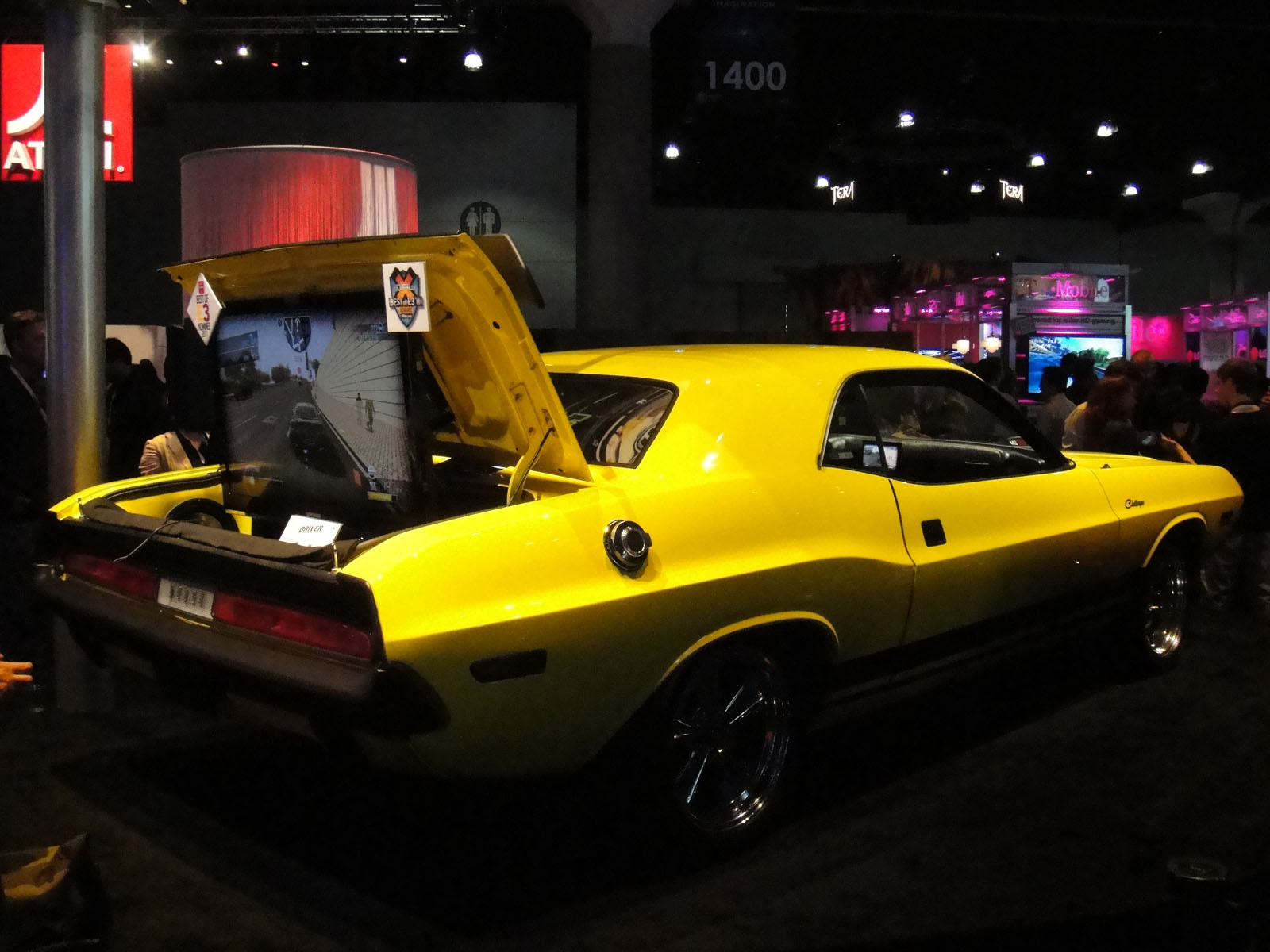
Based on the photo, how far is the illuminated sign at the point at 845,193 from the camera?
14.0 meters

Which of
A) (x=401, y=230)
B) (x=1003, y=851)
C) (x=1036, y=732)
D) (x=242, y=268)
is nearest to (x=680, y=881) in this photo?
(x=1003, y=851)

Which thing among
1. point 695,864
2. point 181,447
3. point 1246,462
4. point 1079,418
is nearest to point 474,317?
point 695,864

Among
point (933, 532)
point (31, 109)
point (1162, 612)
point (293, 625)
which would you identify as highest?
point (31, 109)

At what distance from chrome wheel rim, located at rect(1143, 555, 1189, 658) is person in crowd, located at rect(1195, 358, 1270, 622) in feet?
3.23

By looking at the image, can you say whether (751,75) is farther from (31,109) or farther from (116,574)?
(116,574)

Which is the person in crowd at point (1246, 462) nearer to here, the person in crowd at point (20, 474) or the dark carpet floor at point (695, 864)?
the dark carpet floor at point (695, 864)

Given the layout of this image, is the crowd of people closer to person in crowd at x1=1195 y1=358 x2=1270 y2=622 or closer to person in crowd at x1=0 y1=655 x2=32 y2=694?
person in crowd at x1=0 y1=655 x2=32 y2=694

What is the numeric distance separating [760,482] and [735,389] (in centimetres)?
34

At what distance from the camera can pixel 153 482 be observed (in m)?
3.88

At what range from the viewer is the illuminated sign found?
14.0 m

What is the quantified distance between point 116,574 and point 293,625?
98 centimetres

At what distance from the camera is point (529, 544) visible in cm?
269

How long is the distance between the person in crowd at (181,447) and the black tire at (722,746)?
3.30 m

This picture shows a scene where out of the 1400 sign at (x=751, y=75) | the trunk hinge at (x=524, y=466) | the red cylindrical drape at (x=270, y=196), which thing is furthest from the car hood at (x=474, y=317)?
the 1400 sign at (x=751, y=75)
